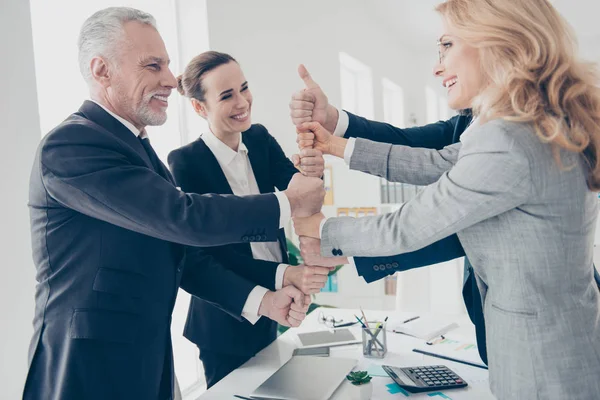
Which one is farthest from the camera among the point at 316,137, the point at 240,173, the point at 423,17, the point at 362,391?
the point at 423,17

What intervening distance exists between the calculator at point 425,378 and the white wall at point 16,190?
4.73 ft

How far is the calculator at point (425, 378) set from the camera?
137cm

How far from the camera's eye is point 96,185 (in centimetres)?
131

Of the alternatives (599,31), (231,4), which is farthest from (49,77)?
(599,31)

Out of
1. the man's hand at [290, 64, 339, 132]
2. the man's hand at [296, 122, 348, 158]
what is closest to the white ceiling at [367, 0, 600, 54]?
the man's hand at [290, 64, 339, 132]

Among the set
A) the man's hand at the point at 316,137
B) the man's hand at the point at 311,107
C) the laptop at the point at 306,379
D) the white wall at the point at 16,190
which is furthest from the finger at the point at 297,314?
the white wall at the point at 16,190

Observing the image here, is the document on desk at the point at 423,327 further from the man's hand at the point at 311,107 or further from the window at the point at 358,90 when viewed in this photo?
the window at the point at 358,90

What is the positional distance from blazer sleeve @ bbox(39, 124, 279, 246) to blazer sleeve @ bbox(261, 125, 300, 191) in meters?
0.81

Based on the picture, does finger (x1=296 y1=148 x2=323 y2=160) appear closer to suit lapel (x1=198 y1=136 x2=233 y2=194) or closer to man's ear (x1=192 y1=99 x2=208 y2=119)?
suit lapel (x1=198 y1=136 x2=233 y2=194)

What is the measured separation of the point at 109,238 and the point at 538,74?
115 cm

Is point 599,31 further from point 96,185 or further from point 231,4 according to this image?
point 96,185

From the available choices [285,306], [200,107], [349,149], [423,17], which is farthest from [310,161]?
[423,17]

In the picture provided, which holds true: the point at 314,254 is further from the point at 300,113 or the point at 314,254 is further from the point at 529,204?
the point at 529,204

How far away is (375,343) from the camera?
1706mm
